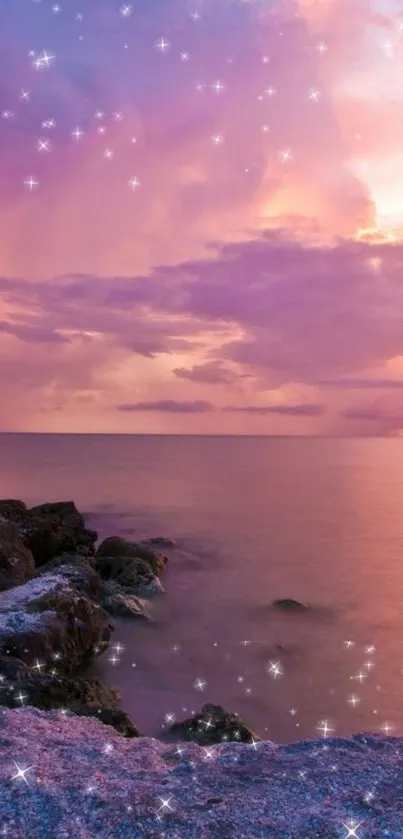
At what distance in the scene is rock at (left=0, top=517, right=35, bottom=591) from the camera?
14805 millimetres

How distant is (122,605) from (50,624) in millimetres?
4914

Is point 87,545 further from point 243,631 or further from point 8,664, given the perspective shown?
point 8,664

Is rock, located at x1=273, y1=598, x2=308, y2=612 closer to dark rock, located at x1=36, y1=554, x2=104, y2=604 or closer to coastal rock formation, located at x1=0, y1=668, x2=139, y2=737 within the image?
dark rock, located at x1=36, y1=554, x2=104, y2=604

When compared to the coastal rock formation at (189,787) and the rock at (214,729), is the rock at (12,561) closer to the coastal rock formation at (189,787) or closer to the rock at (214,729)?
the rock at (214,729)

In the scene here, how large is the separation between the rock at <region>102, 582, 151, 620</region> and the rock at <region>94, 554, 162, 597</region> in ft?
3.84

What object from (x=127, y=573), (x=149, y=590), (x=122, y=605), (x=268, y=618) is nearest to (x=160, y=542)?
(x=127, y=573)

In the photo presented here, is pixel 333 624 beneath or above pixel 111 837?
beneath

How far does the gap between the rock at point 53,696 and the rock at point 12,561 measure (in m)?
5.59

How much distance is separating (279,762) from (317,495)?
1818 inches

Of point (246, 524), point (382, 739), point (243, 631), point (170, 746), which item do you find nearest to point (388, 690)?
point (243, 631)

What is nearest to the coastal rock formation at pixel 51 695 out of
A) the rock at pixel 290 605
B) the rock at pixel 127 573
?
the rock at pixel 127 573

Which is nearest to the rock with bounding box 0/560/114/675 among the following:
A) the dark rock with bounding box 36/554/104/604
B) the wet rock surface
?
the wet rock surface

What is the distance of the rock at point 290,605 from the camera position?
18.7 m

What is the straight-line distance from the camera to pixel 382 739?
769 cm
